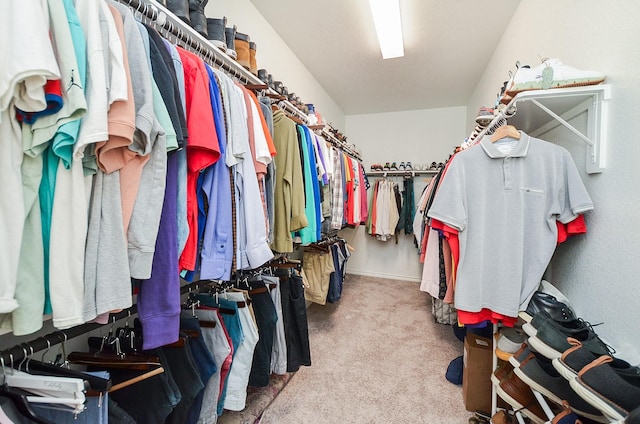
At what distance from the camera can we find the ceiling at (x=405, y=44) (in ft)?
6.43

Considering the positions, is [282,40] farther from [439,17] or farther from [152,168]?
[152,168]

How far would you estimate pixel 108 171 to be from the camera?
58 cm

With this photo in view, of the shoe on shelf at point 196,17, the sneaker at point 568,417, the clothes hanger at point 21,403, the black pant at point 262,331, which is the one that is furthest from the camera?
the black pant at point 262,331

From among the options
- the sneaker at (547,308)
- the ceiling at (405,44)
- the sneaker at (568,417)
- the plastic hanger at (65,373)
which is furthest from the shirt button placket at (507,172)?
the plastic hanger at (65,373)

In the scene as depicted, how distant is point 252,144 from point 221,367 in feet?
3.09

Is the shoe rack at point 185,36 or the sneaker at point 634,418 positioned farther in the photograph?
the shoe rack at point 185,36

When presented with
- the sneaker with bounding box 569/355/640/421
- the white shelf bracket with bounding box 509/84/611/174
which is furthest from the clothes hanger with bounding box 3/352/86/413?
the white shelf bracket with bounding box 509/84/611/174

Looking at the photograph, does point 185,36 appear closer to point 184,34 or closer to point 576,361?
point 184,34

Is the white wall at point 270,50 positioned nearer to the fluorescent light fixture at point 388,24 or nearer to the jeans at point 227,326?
the fluorescent light fixture at point 388,24

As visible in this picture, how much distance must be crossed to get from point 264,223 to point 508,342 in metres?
1.23

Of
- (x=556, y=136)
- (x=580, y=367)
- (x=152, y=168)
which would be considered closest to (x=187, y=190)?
(x=152, y=168)

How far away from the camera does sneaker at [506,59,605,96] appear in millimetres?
974

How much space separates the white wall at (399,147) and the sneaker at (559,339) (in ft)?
10.4

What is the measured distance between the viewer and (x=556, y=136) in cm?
131
